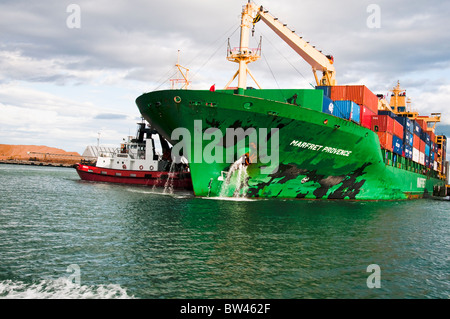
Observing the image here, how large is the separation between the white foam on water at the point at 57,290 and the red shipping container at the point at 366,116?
92.8 ft

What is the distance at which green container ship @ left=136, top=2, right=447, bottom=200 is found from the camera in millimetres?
23766

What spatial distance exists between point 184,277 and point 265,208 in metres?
12.9

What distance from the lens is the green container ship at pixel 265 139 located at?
2377 centimetres

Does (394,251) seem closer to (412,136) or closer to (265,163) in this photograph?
(265,163)

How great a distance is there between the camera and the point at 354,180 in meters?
29.3

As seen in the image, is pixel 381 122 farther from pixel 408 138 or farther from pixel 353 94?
pixel 408 138

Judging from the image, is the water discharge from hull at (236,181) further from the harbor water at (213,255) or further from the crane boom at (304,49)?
the crane boom at (304,49)

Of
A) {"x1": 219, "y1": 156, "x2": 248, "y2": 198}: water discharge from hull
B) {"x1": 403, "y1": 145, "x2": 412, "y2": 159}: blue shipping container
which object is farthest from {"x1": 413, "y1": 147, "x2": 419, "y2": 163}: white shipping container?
{"x1": 219, "y1": 156, "x2": 248, "y2": 198}: water discharge from hull

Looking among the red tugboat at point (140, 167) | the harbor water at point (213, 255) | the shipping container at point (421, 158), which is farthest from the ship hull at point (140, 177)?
the shipping container at point (421, 158)

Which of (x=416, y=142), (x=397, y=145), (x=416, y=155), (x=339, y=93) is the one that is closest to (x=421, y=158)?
(x=416, y=155)

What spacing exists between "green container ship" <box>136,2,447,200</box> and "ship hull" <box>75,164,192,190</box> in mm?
13492

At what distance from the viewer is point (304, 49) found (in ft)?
107

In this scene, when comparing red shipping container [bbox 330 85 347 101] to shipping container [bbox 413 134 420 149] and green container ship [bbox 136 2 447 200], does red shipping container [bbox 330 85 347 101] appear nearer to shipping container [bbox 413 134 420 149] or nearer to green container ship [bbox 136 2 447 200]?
green container ship [bbox 136 2 447 200]
